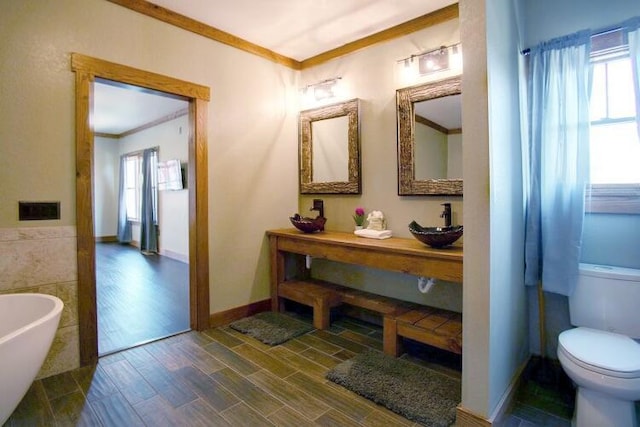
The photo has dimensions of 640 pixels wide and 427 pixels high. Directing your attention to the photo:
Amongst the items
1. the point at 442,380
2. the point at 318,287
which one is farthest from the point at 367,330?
the point at 442,380

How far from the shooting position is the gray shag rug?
1.82 m

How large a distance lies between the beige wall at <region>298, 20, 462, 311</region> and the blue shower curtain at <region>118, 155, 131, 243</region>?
6361 mm

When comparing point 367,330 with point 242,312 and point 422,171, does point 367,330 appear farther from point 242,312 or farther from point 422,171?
point 422,171

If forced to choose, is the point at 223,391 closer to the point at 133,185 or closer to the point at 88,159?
the point at 88,159

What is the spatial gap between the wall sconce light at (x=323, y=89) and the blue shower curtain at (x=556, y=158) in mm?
1679

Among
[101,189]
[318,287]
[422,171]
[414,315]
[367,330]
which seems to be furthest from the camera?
[101,189]

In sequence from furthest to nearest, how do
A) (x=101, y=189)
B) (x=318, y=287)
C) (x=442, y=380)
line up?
(x=101, y=189), (x=318, y=287), (x=442, y=380)

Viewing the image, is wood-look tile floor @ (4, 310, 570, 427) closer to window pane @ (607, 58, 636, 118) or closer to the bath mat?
the bath mat

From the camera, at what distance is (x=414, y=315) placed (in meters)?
2.49

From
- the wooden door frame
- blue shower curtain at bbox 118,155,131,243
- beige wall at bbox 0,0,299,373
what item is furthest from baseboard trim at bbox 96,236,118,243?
the wooden door frame

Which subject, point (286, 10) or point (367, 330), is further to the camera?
point (367, 330)

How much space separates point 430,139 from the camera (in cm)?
272

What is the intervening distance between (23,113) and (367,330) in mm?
2898

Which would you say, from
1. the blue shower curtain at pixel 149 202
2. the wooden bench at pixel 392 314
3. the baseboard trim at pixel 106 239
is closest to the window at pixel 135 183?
the blue shower curtain at pixel 149 202
